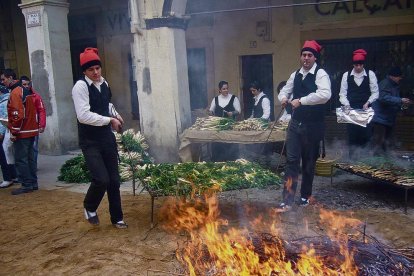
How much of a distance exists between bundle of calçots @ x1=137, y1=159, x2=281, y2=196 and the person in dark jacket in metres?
3.12

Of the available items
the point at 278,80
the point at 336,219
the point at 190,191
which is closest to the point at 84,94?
the point at 190,191

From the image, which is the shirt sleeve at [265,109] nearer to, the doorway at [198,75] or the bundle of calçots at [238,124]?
the bundle of calçots at [238,124]

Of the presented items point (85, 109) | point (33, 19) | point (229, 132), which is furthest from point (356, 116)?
point (33, 19)

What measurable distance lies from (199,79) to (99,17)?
4153mm

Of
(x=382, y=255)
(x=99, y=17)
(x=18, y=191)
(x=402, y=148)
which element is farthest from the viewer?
(x=99, y=17)

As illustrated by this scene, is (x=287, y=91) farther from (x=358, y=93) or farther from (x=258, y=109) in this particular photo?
(x=258, y=109)

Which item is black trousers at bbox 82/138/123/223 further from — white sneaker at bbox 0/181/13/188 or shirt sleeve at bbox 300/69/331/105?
white sneaker at bbox 0/181/13/188

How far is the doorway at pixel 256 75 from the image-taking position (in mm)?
11148

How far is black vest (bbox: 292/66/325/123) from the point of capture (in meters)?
5.60

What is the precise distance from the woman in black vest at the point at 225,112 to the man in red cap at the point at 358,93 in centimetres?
234

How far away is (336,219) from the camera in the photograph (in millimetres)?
5285

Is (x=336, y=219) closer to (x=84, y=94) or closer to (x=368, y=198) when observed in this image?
(x=368, y=198)

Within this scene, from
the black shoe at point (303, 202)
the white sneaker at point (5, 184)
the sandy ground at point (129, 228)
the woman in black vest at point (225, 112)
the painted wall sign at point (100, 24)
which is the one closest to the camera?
the sandy ground at point (129, 228)

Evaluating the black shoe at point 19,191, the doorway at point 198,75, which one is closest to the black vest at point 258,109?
the doorway at point 198,75
